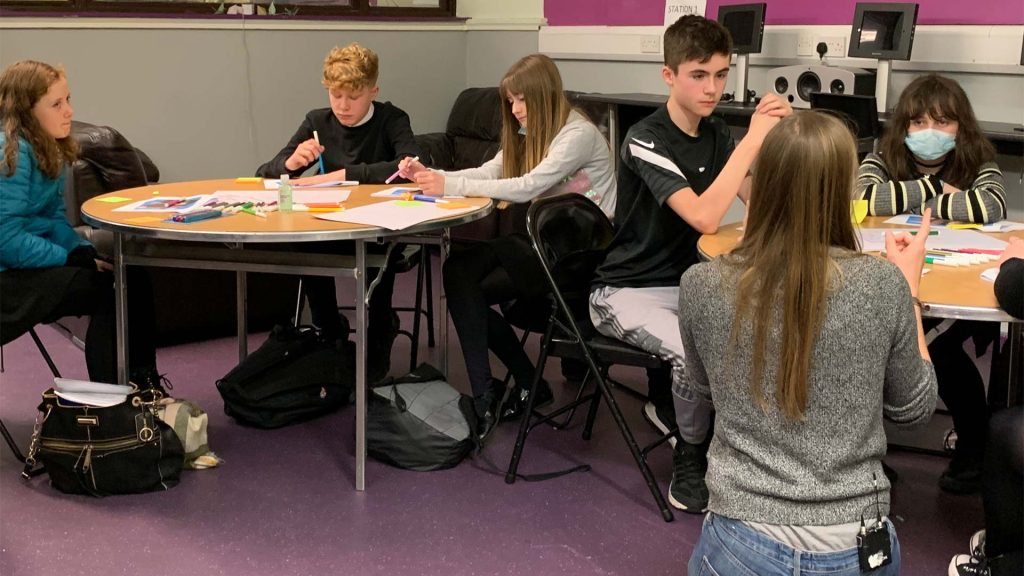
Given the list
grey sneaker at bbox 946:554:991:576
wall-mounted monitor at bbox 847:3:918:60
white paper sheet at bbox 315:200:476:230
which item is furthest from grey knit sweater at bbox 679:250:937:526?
wall-mounted monitor at bbox 847:3:918:60

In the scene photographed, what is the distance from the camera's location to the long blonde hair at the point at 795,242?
156 centimetres

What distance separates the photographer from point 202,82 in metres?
5.52

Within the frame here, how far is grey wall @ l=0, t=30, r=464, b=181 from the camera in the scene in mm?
5125

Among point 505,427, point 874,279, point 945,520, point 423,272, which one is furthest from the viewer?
point 423,272

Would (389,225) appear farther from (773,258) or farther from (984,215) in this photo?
(984,215)

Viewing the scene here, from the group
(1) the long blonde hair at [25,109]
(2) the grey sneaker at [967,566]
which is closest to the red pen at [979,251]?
(2) the grey sneaker at [967,566]

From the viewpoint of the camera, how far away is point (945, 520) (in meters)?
2.73

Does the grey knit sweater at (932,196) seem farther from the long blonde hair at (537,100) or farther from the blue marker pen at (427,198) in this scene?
the blue marker pen at (427,198)

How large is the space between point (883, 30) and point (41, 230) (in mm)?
3271

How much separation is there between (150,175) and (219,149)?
0.74m

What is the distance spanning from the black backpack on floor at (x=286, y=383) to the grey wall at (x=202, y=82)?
2.40 metres

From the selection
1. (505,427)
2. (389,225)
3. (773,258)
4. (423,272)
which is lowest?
(505,427)

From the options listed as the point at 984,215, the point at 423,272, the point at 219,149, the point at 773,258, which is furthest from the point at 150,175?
the point at 773,258

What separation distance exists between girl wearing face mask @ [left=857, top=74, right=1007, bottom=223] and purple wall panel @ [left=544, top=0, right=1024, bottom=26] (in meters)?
1.53
